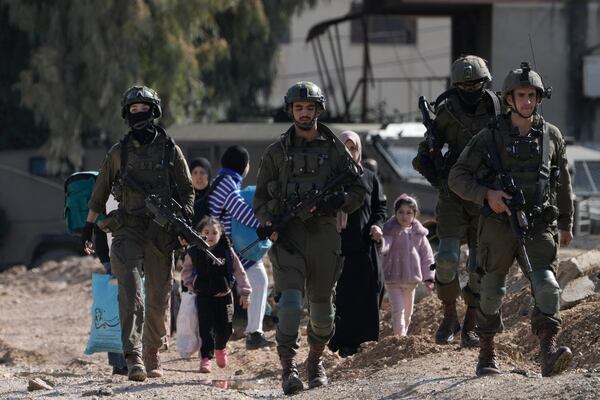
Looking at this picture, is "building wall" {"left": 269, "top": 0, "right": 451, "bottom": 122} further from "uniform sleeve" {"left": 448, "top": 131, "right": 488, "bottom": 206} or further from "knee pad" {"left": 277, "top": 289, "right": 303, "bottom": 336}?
"uniform sleeve" {"left": 448, "top": 131, "right": 488, "bottom": 206}

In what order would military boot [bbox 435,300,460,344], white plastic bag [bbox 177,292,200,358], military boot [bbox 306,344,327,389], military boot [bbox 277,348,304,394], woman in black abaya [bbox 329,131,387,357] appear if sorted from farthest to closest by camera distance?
1. white plastic bag [bbox 177,292,200,358]
2. woman in black abaya [bbox 329,131,387,357]
3. military boot [bbox 435,300,460,344]
4. military boot [bbox 306,344,327,389]
5. military boot [bbox 277,348,304,394]

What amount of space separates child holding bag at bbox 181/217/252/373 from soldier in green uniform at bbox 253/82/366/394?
1908 millimetres

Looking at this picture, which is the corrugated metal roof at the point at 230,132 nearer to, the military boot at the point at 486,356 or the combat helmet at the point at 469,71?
the combat helmet at the point at 469,71

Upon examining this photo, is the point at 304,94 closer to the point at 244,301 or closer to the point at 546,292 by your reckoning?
the point at 546,292

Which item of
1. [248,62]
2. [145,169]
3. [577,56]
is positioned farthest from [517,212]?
[248,62]

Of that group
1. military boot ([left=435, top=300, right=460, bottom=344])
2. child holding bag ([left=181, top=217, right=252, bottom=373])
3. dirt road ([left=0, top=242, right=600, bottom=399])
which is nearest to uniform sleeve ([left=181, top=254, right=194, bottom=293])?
child holding bag ([left=181, top=217, right=252, bottom=373])

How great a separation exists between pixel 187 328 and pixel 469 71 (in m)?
3.37

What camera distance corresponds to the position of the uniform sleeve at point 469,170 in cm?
809

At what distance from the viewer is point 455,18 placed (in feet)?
96.7

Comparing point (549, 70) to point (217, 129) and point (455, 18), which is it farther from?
point (217, 129)

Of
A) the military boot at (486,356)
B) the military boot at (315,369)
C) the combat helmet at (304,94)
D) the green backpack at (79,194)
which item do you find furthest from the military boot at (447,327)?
the green backpack at (79,194)

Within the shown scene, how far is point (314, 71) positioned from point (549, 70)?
11.8 meters

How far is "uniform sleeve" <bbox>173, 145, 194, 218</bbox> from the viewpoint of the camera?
930cm

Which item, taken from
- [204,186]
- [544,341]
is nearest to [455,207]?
[544,341]
